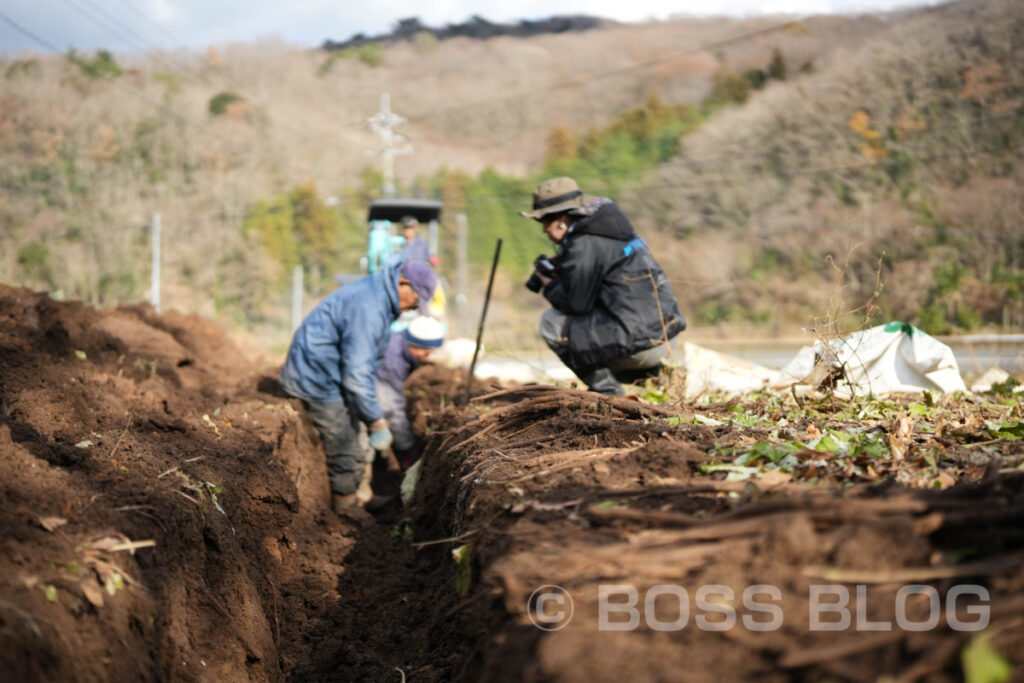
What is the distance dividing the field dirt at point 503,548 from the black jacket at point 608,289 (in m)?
0.83

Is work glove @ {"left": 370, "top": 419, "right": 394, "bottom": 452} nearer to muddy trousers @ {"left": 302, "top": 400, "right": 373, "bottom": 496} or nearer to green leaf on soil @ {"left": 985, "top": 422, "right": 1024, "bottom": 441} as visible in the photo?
muddy trousers @ {"left": 302, "top": 400, "right": 373, "bottom": 496}

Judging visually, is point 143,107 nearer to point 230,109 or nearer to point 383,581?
point 230,109

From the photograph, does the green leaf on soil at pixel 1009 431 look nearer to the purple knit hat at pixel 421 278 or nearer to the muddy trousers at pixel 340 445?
the purple knit hat at pixel 421 278

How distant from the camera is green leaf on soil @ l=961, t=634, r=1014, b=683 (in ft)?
5.24

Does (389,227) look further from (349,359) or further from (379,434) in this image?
(349,359)

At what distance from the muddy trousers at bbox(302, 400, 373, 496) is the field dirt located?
960 millimetres

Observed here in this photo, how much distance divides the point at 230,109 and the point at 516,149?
15.9m

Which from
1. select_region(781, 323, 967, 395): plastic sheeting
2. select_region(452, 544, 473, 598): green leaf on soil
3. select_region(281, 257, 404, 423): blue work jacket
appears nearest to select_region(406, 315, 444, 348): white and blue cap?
select_region(281, 257, 404, 423): blue work jacket

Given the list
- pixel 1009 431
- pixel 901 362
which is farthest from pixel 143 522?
pixel 901 362

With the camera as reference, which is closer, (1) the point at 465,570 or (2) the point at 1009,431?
(1) the point at 465,570

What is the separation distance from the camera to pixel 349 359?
6.76 metres

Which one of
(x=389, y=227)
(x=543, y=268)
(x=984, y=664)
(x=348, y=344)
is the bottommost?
(x=348, y=344)

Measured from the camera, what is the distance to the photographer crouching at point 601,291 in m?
6.10

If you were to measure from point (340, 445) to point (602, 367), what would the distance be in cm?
263
